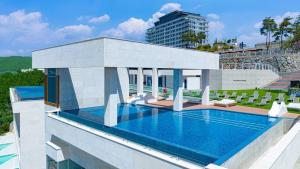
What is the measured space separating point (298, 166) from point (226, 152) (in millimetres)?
5310

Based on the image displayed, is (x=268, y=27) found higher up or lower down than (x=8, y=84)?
higher up

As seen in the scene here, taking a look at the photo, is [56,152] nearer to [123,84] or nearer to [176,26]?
[123,84]

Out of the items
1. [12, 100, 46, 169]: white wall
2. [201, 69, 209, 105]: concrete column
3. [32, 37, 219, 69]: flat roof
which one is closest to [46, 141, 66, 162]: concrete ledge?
[12, 100, 46, 169]: white wall

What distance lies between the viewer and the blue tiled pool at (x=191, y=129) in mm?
7816

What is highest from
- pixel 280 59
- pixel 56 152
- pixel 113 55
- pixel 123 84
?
Answer: pixel 280 59

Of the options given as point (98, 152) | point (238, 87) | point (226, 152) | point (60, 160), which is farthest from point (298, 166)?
point (238, 87)

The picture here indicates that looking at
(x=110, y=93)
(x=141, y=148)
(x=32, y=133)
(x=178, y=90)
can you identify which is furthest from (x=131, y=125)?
(x=32, y=133)

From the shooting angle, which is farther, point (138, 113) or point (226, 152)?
point (138, 113)

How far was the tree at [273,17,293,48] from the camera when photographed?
2061 inches

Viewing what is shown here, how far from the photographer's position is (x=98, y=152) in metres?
10.2

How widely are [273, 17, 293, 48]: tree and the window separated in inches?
2120

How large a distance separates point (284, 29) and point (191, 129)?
176 ft

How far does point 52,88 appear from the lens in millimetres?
16906

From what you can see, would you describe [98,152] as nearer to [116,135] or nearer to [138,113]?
[116,135]
